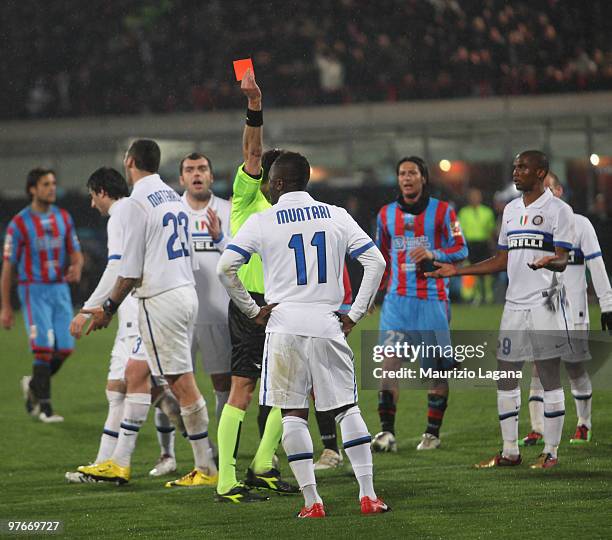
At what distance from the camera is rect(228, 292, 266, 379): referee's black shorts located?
6598mm

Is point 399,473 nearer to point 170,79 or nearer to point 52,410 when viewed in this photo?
point 52,410

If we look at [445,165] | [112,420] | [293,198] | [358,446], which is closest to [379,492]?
[358,446]

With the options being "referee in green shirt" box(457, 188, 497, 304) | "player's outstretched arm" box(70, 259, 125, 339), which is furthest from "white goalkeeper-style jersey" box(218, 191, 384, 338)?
"referee in green shirt" box(457, 188, 497, 304)

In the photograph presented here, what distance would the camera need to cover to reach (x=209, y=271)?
316 inches

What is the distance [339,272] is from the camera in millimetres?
5773

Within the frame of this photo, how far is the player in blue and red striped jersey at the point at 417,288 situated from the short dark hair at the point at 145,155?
6.15ft

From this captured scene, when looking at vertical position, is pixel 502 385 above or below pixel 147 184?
below

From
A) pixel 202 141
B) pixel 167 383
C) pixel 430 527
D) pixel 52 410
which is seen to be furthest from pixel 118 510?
pixel 202 141

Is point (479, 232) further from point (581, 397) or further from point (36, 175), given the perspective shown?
point (581, 397)

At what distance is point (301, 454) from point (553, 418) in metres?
1.95

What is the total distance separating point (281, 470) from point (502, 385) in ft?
4.83

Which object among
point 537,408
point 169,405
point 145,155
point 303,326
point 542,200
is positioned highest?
point 145,155

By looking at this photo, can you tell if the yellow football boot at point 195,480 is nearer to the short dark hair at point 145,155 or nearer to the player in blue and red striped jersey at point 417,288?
the player in blue and red striped jersey at point 417,288

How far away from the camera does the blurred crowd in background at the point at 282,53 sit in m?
24.0
